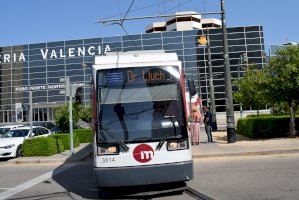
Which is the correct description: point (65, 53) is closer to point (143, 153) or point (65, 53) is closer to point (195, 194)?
point (143, 153)

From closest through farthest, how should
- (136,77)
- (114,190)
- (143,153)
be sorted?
(143,153) → (136,77) → (114,190)

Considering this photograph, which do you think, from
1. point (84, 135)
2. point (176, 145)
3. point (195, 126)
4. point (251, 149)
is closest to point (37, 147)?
point (195, 126)

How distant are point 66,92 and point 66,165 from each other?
12.1ft

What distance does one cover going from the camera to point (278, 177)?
1101 centimetres

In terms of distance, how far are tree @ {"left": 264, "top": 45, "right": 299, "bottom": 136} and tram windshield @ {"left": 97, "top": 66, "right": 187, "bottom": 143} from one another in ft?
38.0

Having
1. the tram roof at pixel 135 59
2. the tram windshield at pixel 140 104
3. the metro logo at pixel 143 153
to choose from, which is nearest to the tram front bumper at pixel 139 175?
the metro logo at pixel 143 153

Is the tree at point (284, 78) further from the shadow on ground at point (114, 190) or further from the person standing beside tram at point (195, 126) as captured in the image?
the shadow on ground at point (114, 190)

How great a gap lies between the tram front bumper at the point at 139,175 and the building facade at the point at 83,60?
166ft

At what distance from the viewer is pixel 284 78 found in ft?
66.6

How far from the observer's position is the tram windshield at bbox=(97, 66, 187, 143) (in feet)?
31.1

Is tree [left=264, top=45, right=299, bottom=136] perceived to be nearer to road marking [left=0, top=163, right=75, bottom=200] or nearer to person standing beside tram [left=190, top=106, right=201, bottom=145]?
person standing beside tram [left=190, top=106, right=201, bottom=145]

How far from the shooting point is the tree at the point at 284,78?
20.1 meters

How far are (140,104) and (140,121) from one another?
0.39 m

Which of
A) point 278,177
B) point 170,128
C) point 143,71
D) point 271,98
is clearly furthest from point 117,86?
point 271,98
